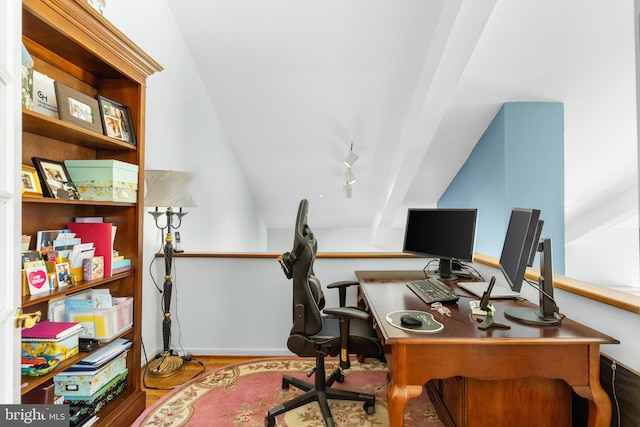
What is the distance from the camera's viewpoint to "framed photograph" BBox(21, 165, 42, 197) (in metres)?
1.36

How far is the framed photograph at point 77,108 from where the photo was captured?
148cm

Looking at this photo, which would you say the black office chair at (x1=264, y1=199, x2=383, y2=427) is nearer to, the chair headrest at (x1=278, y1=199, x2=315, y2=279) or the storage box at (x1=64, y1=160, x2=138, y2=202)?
the chair headrest at (x1=278, y1=199, x2=315, y2=279)

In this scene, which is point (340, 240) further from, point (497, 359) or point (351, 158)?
point (497, 359)

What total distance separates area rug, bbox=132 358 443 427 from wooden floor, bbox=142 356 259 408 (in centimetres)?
9

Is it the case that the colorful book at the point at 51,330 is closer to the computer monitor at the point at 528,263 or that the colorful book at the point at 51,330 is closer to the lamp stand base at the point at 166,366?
the lamp stand base at the point at 166,366

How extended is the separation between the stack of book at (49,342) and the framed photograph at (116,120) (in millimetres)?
971

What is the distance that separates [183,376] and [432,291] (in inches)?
73.7

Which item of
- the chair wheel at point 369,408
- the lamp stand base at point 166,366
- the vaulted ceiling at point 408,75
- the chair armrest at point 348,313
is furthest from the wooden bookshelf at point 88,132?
the vaulted ceiling at point 408,75

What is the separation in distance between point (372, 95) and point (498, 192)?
175 centimetres

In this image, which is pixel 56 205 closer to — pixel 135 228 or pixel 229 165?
pixel 135 228

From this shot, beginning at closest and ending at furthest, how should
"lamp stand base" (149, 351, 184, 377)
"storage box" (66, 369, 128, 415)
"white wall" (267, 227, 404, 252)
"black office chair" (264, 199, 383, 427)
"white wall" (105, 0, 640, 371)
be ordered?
"storage box" (66, 369, 128, 415) < "black office chair" (264, 199, 383, 427) < "lamp stand base" (149, 351, 184, 377) < "white wall" (105, 0, 640, 371) < "white wall" (267, 227, 404, 252)

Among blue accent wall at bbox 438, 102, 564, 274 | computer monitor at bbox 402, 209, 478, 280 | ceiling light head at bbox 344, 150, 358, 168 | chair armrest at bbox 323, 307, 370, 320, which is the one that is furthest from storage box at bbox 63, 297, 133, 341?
blue accent wall at bbox 438, 102, 564, 274

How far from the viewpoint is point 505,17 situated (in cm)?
236

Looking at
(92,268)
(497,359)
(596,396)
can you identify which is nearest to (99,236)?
(92,268)
